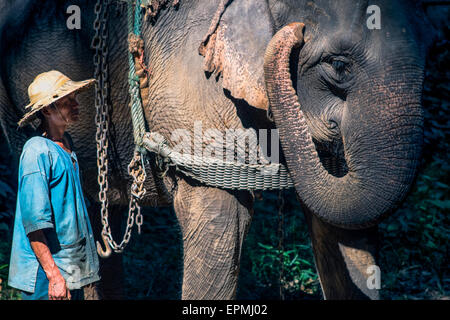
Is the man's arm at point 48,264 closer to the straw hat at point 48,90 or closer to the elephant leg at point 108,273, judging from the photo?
the straw hat at point 48,90

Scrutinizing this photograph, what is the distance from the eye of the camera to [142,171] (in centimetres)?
239

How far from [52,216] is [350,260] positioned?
46.0 inches

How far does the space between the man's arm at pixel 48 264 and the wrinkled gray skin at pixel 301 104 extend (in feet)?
1.82

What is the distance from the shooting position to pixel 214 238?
2.23 m

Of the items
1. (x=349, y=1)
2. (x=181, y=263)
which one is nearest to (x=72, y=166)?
(x=181, y=263)

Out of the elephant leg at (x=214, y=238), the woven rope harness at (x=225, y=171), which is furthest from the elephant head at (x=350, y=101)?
the elephant leg at (x=214, y=238)

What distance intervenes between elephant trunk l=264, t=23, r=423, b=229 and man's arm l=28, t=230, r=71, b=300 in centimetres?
79

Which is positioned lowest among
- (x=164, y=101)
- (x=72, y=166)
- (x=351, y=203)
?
(x=351, y=203)

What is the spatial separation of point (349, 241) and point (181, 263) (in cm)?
66

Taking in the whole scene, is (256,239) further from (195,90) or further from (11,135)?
(195,90)

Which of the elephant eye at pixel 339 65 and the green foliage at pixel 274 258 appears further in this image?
the green foliage at pixel 274 258

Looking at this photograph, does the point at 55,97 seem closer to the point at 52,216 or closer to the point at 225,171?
→ the point at 52,216

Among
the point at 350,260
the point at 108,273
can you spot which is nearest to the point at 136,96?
the point at 350,260

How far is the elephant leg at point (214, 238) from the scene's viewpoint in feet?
7.31
